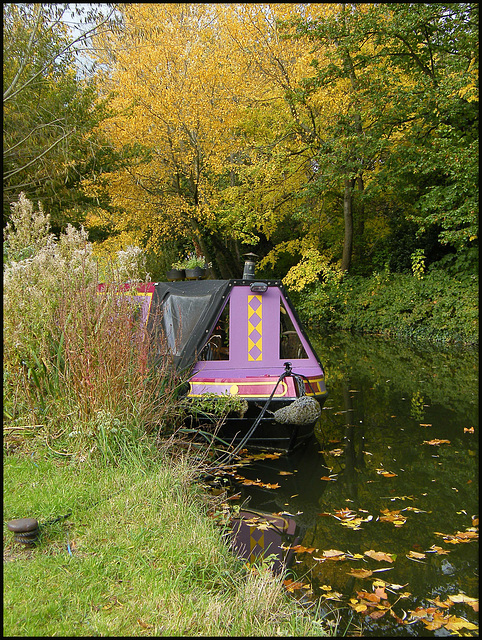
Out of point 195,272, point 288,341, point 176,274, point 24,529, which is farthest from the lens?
point 176,274

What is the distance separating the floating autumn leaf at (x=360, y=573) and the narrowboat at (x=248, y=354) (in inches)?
92.3

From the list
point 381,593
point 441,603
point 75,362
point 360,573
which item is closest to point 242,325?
point 75,362

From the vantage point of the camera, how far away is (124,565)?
3354mm

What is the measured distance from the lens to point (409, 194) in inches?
701

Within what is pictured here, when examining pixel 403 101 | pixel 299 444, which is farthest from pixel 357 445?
pixel 403 101

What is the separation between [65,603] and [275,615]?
109 cm

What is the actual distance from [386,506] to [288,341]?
113 inches

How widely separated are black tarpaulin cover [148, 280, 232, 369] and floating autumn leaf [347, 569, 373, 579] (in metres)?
3.03

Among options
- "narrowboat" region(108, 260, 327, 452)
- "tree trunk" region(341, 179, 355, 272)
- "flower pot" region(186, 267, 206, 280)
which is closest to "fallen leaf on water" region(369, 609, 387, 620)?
"narrowboat" region(108, 260, 327, 452)

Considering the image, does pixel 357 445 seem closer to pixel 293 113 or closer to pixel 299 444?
pixel 299 444

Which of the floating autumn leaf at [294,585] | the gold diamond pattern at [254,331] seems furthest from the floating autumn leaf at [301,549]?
the gold diamond pattern at [254,331]

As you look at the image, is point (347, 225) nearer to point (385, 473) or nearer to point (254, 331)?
point (254, 331)

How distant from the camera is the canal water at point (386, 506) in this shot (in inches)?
144

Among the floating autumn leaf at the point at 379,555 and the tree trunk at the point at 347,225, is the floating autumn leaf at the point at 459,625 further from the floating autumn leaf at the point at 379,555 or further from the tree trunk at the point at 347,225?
the tree trunk at the point at 347,225
